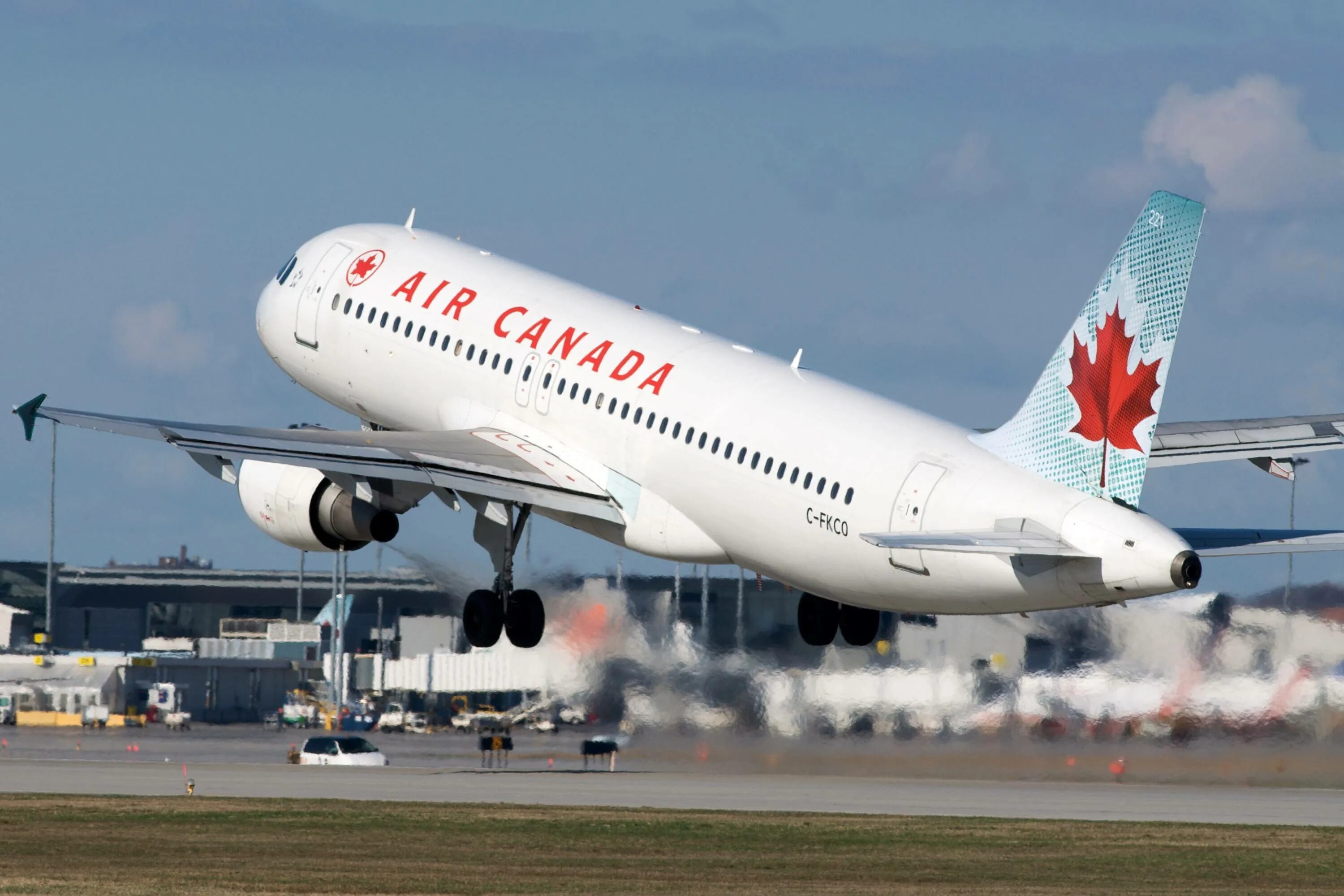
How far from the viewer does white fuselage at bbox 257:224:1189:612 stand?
37156 mm

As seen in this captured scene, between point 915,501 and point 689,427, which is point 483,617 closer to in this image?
point 689,427

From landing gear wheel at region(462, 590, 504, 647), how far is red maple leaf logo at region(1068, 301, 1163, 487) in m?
14.2

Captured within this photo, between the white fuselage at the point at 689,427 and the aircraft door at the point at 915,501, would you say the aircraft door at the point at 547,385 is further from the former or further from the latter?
the aircraft door at the point at 915,501

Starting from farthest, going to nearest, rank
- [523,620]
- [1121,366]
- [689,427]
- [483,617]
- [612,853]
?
[523,620]
[483,617]
[689,427]
[612,853]
[1121,366]

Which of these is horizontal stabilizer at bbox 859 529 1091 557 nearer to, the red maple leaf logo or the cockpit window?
the red maple leaf logo

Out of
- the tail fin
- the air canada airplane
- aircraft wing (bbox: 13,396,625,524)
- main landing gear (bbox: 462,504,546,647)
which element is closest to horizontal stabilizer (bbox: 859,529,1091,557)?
the air canada airplane

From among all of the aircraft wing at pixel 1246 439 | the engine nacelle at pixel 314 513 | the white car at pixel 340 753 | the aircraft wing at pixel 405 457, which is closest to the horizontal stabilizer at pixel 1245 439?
the aircraft wing at pixel 1246 439

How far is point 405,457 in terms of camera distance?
43719 mm

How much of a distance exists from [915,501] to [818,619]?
33.8ft

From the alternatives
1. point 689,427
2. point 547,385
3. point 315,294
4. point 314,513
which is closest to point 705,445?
point 689,427

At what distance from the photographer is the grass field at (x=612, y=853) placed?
34.7 m

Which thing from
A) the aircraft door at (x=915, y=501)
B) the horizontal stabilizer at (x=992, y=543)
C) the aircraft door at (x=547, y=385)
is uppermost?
the aircraft door at (x=547, y=385)

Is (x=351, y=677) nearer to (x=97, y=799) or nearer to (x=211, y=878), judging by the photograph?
(x=97, y=799)

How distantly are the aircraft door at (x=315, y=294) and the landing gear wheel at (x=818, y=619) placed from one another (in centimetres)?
1140
